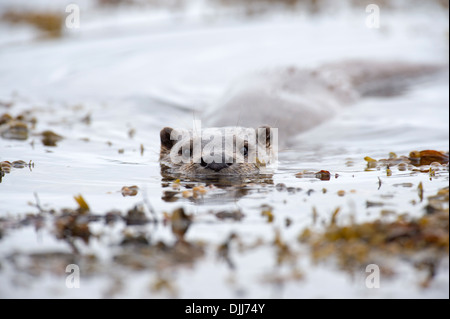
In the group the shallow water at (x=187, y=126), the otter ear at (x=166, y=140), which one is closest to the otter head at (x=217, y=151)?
the otter ear at (x=166, y=140)

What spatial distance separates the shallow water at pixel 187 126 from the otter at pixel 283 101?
0.20 metres

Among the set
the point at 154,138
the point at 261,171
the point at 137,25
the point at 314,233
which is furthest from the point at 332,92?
the point at 137,25

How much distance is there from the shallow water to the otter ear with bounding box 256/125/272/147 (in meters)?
Answer: 0.25

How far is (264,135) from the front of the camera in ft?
21.6

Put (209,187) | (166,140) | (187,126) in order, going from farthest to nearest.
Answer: (166,140) < (187,126) < (209,187)

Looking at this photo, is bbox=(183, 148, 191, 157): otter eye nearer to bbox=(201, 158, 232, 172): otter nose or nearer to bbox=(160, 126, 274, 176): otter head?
bbox=(160, 126, 274, 176): otter head

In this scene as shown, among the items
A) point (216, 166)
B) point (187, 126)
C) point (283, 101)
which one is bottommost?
point (216, 166)

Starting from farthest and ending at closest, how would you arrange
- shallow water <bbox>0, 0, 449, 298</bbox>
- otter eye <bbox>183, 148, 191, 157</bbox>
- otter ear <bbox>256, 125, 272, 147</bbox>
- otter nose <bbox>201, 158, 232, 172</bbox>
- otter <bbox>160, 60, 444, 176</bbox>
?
otter ear <bbox>256, 125, 272, 147</bbox>
otter eye <bbox>183, 148, 191, 157</bbox>
otter <bbox>160, 60, 444, 176</bbox>
otter nose <bbox>201, 158, 232, 172</bbox>
shallow water <bbox>0, 0, 449, 298</bbox>

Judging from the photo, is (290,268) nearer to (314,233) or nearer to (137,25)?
(314,233)

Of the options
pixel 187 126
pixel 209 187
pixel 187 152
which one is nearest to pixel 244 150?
pixel 187 152

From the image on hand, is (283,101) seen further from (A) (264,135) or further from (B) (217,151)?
(B) (217,151)

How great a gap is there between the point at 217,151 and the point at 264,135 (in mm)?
1241

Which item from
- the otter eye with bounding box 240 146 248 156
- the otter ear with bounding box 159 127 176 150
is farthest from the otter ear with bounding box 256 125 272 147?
the otter ear with bounding box 159 127 176 150

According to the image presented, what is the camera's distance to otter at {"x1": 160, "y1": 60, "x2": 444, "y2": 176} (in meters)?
5.76
